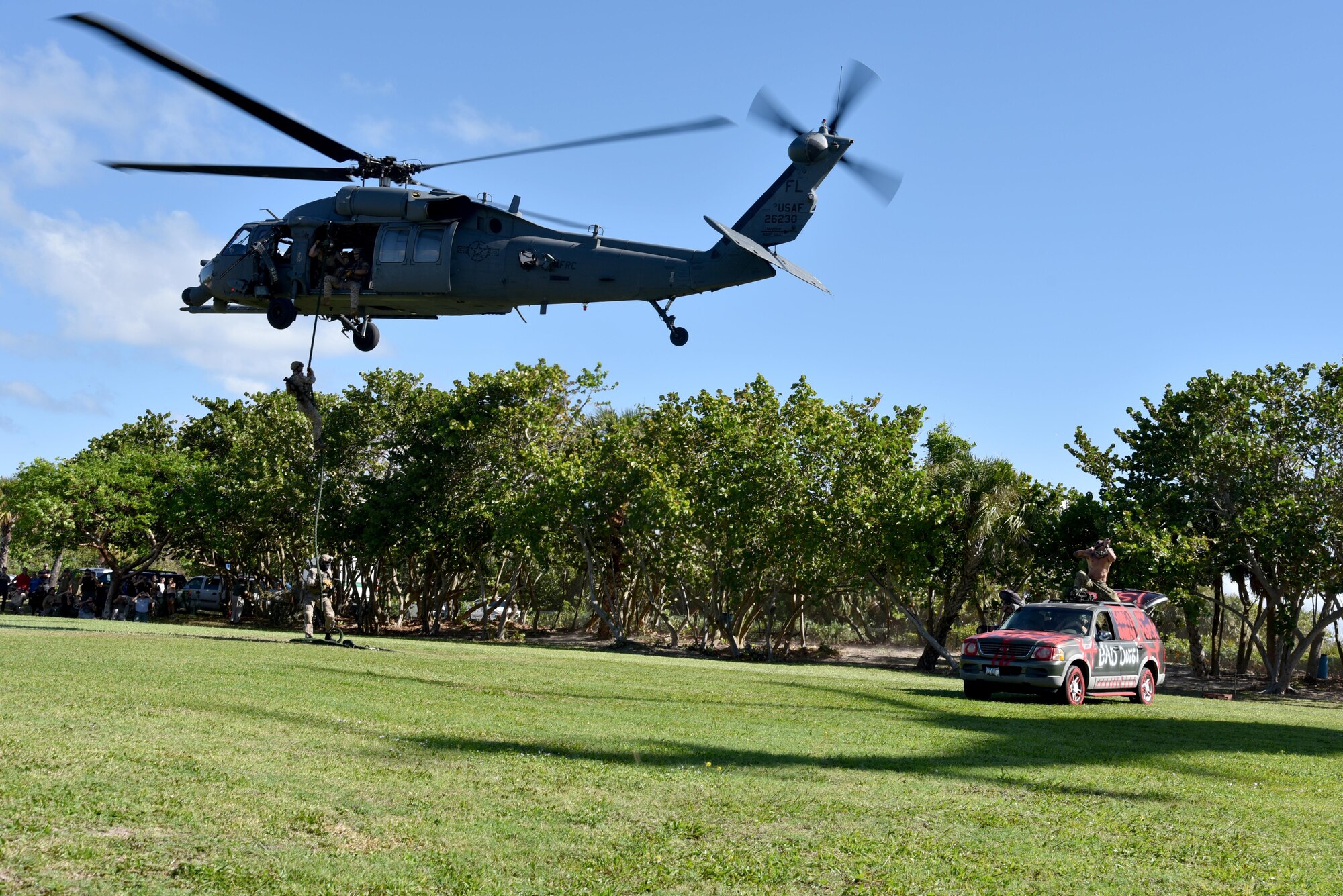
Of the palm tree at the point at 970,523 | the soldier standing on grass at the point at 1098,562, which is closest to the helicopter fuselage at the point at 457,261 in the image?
the soldier standing on grass at the point at 1098,562

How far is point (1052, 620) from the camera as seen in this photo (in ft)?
62.5

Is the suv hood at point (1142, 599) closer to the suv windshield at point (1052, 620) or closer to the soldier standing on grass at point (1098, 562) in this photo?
the soldier standing on grass at point (1098, 562)

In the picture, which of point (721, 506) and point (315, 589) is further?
point (721, 506)

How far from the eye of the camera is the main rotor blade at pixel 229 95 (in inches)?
573

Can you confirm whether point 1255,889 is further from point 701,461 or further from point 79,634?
point 701,461

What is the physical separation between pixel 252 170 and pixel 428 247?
310cm

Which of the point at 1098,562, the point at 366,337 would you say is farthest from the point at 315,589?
the point at 1098,562

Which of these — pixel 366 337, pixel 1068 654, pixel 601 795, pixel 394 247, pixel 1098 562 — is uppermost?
pixel 394 247

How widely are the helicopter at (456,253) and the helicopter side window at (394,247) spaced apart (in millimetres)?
22

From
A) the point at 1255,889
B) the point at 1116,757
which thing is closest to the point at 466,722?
the point at 1116,757

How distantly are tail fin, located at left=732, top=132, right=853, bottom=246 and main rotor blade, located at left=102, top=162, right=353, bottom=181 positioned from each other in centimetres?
724

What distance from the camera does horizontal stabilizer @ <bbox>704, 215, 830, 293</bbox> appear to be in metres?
17.7

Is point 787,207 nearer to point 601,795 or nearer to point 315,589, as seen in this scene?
point 315,589

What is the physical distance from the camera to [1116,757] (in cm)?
1114
